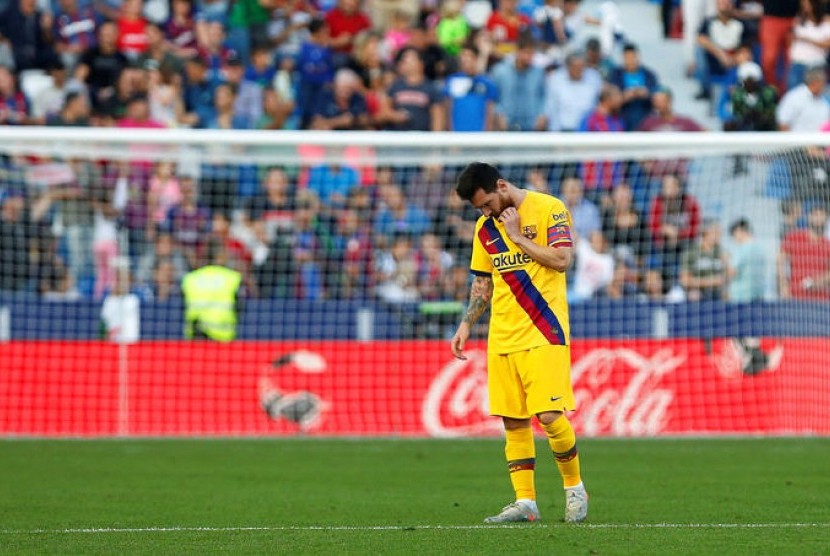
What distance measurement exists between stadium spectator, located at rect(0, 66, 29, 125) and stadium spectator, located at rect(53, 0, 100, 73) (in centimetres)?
92

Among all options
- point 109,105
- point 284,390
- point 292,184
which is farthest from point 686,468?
point 109,105

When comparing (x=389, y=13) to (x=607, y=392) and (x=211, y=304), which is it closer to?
(x=211, y=304)

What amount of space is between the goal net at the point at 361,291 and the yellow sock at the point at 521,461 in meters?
7.73

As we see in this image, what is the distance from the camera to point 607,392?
59.8 feet

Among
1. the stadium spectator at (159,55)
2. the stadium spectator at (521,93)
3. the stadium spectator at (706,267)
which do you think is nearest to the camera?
the stadium spectator at (706,267)

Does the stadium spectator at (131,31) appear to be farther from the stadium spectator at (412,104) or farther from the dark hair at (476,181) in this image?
the dark hair at (476,181)

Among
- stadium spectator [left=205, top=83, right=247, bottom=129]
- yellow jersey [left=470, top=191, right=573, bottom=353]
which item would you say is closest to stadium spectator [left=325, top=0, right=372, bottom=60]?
stadium spectator [left=205, top=83, right=247, bottom=129]

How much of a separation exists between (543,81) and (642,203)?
3268mm

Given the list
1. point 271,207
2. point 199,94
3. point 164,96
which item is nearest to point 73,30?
point 164,96

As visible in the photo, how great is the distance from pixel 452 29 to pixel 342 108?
2553 millimetres

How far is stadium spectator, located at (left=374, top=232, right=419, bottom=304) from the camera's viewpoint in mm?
19953

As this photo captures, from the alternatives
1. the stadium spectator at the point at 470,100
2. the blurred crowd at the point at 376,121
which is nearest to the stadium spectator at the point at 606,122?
the blurred crowd at the point at 376,121

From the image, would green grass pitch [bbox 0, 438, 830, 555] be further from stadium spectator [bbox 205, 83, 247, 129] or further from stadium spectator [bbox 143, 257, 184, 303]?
stadium spectator [bbox 205, 83, 247, 129]

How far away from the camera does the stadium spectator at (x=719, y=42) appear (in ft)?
78.7
